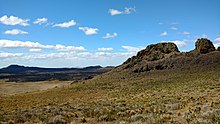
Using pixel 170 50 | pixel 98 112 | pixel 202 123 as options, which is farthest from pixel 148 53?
pixel 202 123

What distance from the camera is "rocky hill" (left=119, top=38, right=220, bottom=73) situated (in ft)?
245

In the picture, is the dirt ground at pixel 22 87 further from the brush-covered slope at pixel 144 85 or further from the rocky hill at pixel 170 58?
the rocky hill at pixel 170 58

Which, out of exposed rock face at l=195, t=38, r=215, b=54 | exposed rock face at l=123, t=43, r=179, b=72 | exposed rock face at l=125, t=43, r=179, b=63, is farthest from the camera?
exposed rock face at l=125, t=43, r=179, b=63

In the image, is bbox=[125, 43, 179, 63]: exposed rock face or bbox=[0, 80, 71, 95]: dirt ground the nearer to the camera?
bbox=[0, 80, 71, 95]: dirt ground

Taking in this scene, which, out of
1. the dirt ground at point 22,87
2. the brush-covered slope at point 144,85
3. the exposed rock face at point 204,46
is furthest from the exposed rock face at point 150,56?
the dirt ground at point 22,87

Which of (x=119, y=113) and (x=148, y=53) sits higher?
(x=148, y=53)

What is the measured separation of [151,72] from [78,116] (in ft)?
199

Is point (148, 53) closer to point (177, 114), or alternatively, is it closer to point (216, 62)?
point (216, 62)

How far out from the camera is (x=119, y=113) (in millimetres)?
17703

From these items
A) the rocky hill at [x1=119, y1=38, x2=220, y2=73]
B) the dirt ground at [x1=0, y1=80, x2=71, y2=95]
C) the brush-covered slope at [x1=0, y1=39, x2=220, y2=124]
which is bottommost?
the dirt ground at [x1=0, y1=80, x2=71, y2=95]

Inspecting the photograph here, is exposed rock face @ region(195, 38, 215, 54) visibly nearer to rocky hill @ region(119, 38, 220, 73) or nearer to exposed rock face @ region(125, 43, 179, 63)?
rocky hill @ region(119, 38, 220, 73)

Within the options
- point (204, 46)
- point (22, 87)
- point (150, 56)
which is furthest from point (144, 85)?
point (22, 87)

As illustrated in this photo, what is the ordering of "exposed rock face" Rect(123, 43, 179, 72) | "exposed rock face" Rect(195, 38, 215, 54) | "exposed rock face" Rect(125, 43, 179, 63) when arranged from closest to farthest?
"exposed rock face" Rect(195, 38, 215, 54)
"exposed rock face" Rect(123, 43, 179, 72)
"exposed rock face" Rect(125, 43, 179, 63)

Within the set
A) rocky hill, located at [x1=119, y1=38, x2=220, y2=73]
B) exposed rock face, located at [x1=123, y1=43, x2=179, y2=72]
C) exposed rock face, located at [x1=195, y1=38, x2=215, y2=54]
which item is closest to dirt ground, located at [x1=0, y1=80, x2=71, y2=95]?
exposed rock face, located at [x1=123, y1=43, x2=179, y2=72]
